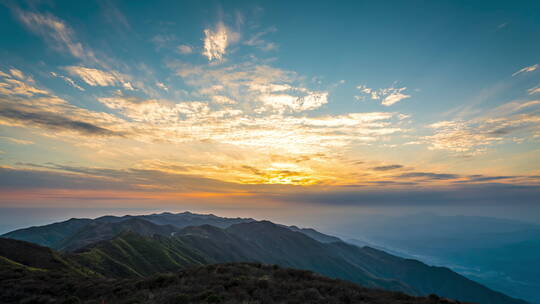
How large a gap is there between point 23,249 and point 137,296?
239ft

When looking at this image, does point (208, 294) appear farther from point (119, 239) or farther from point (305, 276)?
point (119, 239)

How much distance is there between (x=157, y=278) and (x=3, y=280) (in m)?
18.9

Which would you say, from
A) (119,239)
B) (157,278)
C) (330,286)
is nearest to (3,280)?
(157,278)

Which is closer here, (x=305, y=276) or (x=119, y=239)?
(x=305, y=276)

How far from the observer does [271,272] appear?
2747 centimetres

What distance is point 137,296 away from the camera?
63.0 ft

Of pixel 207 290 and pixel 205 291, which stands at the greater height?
pixel 205 291

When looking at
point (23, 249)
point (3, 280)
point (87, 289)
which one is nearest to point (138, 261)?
point (23, 249)

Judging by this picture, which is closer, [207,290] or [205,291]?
[205,291]

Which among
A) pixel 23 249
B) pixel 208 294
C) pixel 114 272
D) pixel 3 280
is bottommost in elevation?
pixel 114 272

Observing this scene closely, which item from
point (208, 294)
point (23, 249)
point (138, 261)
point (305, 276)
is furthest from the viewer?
point (138, 261)

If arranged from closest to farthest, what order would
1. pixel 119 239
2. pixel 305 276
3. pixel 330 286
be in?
pixel 330 286
pixel 305 276
pixel 119 239

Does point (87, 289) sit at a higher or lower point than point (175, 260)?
higher

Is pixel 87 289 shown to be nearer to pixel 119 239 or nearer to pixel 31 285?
pixel 31 285
